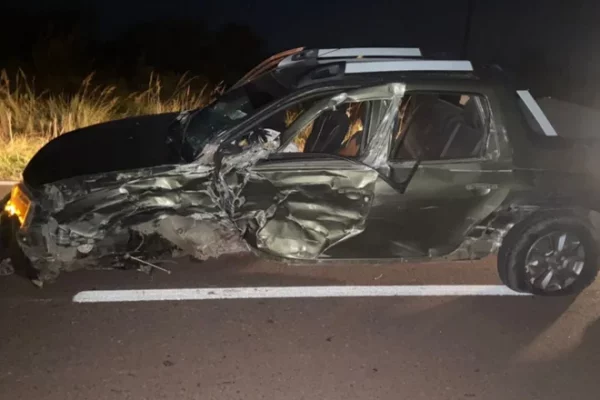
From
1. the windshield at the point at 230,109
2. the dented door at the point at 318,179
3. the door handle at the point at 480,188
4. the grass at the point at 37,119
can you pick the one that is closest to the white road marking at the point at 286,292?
the dented door at the point at 318,179

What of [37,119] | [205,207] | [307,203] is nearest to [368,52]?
[307,203]

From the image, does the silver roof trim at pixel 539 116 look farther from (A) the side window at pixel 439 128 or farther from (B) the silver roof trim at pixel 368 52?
(B) the silver roof trim at pixel 368 52

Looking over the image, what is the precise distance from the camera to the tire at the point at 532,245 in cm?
454

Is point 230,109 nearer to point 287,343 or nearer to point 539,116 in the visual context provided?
point 287,343

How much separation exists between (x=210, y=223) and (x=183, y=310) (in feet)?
2.08

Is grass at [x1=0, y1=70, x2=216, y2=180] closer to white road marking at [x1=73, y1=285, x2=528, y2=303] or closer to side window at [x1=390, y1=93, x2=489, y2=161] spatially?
white road marking at [x1=73, y1=285, x2=528, y2=303]

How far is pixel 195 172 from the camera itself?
4.14 m

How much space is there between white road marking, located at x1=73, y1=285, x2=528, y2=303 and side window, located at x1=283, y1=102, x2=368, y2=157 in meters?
1.05

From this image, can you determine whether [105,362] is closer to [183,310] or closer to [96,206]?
[183,310]

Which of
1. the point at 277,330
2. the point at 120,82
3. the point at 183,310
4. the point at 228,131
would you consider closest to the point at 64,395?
the point at 183,310

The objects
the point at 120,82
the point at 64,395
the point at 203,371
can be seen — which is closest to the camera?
the point at 64,395

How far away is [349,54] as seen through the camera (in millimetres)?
4977

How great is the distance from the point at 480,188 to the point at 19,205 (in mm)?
3195

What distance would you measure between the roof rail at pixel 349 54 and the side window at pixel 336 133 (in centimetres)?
51
